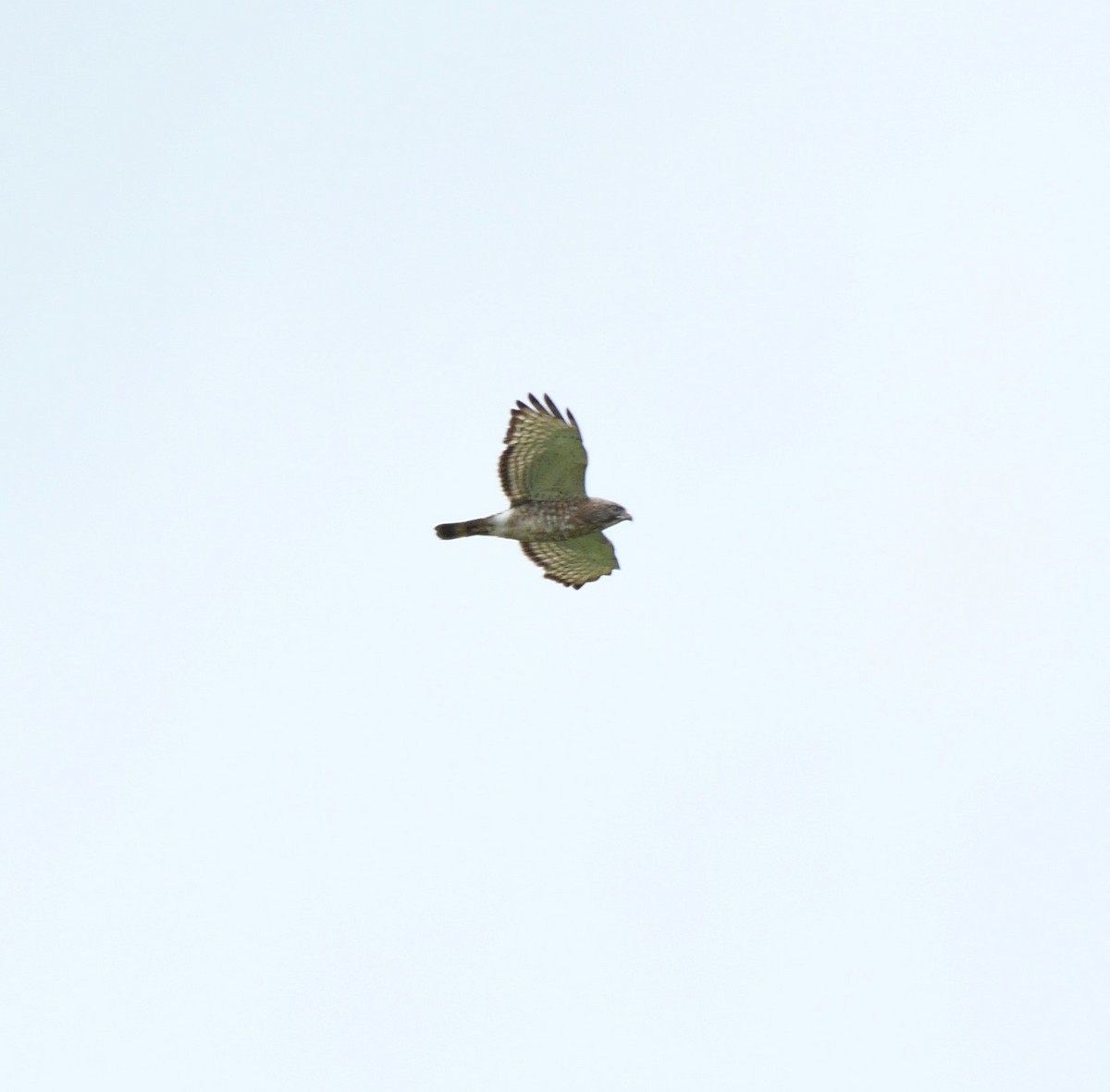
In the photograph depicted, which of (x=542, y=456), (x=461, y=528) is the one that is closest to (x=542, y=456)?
(x=542, y=456)

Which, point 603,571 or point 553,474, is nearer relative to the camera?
point 553,474

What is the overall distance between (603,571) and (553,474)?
7.65 ft

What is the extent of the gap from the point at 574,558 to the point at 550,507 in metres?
1.35

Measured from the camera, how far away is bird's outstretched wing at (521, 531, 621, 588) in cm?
2602

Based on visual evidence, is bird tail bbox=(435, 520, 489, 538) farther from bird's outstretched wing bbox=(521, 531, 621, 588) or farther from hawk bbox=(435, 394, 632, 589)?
bird's outstretched wing bbox=(521, 531, 621, 588)

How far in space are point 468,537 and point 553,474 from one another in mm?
1909

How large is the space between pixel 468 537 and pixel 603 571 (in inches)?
85.1

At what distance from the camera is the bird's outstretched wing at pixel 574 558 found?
26016 mm

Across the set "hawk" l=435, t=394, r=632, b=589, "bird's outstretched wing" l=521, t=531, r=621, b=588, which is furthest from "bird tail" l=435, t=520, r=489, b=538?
"bird's outstretched wing" l=521, t=531, r=621, b=588

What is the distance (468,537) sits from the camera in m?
26.1

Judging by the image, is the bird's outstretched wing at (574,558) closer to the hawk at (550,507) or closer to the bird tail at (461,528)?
the hawk at (550,507)

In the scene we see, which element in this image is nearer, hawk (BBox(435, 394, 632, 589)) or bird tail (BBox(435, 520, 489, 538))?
hawk (BBox(435, 394, 632, 589))

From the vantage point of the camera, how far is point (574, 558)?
26422mm

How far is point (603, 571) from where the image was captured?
2664 cm
